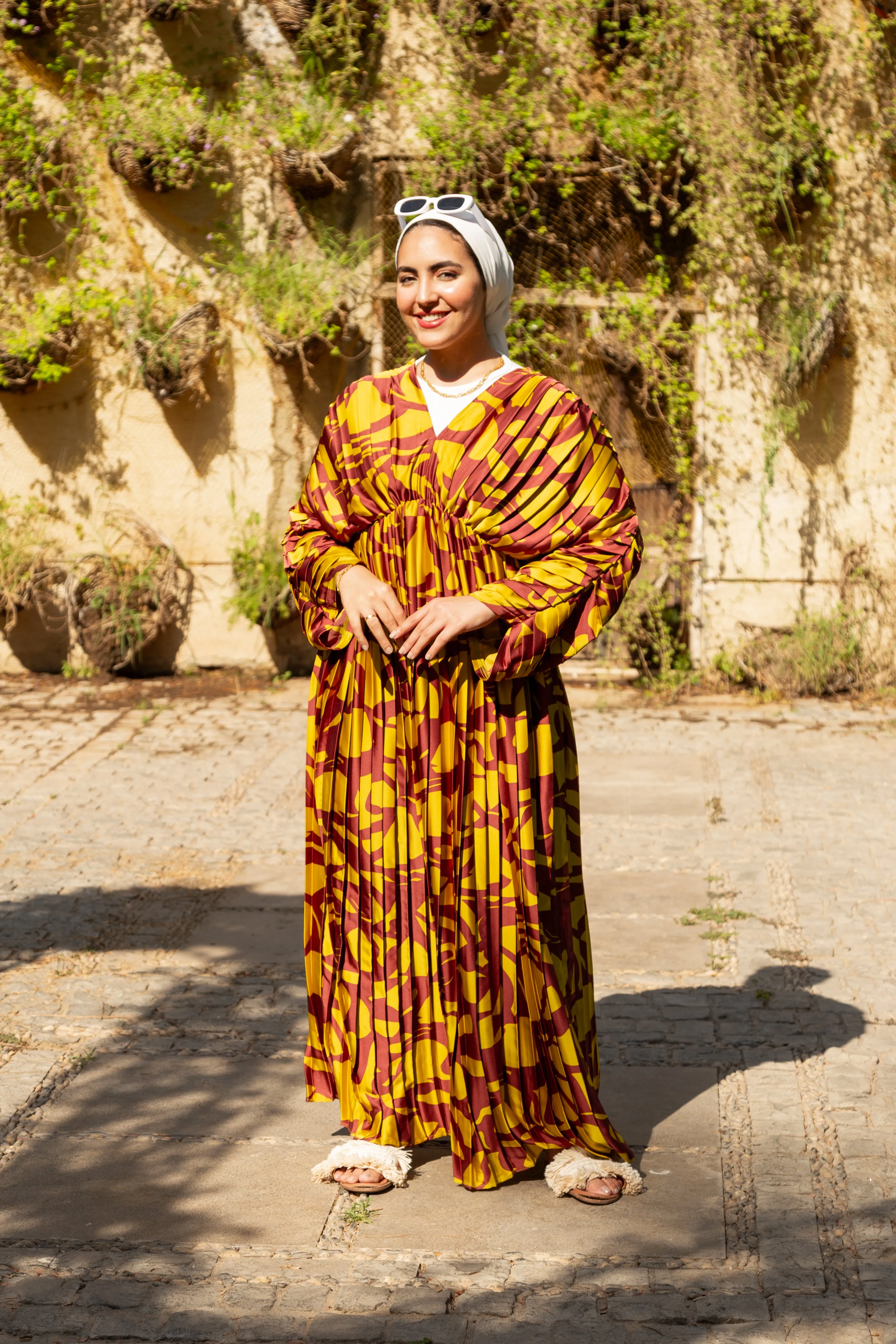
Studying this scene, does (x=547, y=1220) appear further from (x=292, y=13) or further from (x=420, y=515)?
(x=292, y=13)

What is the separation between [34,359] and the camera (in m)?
9.48

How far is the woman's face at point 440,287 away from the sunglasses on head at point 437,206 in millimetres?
39

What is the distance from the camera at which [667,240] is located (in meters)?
9.64

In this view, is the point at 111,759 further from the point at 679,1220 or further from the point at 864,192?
the point at 864,192

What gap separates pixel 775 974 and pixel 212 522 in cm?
589

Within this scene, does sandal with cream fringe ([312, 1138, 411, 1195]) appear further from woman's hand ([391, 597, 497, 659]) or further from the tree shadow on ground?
woman's hand ([391, 597, 497, 659])

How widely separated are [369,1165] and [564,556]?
4.62 feet

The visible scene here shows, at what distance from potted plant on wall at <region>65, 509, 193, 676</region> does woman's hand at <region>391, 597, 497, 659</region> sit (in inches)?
256

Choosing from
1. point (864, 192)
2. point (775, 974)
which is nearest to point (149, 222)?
point (864, 192)

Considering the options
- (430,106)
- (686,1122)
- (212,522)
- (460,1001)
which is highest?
(430,106)

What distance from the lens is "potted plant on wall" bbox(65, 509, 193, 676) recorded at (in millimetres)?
9500

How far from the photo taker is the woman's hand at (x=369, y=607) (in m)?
3.28

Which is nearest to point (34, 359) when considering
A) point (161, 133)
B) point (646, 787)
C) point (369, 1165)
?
point (161, 133)

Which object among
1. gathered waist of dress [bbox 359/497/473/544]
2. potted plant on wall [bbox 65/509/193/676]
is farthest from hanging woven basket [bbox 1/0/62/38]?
gathered waist of dress [bbox 359/497/473/544]
